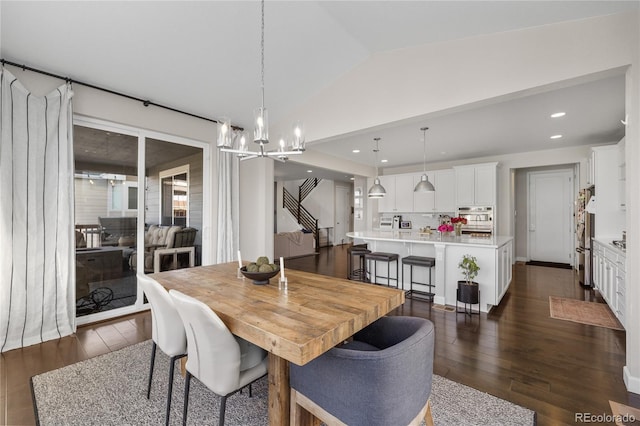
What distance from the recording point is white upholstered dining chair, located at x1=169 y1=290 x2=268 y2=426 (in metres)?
1.37

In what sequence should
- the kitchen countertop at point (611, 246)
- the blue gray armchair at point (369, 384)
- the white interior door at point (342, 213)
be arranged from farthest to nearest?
the white interior door at point (342, 213)
the kitchen countertop at point (611, 246)
the blue gray armchair at point (369, 384)

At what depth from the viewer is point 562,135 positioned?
4.89 m

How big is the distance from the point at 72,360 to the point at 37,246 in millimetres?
1227

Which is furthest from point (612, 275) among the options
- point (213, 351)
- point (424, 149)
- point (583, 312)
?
point (213, 351)

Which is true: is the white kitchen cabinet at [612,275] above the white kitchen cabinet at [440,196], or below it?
below

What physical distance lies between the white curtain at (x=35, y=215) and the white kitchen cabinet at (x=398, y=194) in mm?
6606

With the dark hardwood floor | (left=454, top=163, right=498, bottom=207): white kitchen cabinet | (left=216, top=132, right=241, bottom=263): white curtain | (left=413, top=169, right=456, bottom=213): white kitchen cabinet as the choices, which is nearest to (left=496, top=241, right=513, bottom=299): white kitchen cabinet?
the dark hardwood floor

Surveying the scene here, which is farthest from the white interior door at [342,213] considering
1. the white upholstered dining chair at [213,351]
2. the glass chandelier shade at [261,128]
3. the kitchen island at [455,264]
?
the white upholstered dining chair at [213,351]

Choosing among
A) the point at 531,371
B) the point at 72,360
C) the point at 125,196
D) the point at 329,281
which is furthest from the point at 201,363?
the point at 125,196

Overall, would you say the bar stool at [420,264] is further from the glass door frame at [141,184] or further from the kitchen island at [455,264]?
the glass door frame at [141,184]

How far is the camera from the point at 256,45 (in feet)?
10.3

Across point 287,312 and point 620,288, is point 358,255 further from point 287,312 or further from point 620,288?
point 287,312

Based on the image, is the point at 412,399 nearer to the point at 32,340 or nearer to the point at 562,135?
the point at 32,340

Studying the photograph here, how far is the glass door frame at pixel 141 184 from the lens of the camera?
3.33 metres
